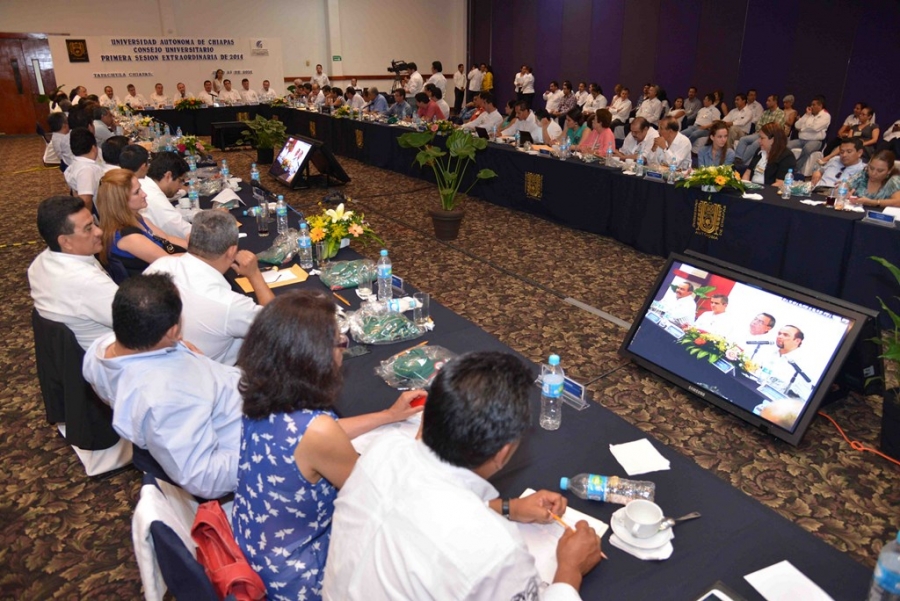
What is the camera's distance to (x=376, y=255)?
5.62 m

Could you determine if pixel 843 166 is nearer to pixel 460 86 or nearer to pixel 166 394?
pixel 166 394

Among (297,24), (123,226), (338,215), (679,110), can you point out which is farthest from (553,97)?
(123,226)

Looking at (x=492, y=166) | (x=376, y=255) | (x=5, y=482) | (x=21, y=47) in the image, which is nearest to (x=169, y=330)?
(x=5, y=482)

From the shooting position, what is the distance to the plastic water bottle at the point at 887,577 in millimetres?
1246

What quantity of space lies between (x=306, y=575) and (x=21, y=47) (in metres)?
17.1

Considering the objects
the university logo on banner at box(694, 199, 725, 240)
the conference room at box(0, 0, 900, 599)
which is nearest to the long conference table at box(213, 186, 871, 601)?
the conference room at box(0, 0, 900, 599)

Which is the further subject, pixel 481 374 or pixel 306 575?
pixel 306 575

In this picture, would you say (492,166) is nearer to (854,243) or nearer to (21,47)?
(854,243)

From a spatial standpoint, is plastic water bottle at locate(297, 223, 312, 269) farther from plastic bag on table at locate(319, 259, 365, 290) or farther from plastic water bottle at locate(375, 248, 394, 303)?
plastic water bottle at locate(375, 248, 394, 303)

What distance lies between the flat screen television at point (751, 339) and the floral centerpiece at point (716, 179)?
83.5 inches

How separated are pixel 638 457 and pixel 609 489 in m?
0.21

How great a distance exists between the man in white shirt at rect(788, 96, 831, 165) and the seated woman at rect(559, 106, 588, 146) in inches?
136

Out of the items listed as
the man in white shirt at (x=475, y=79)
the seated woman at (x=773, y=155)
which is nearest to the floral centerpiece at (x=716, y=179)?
the seated woman at (x=773, y=155)

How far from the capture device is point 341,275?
3123 millimetres
